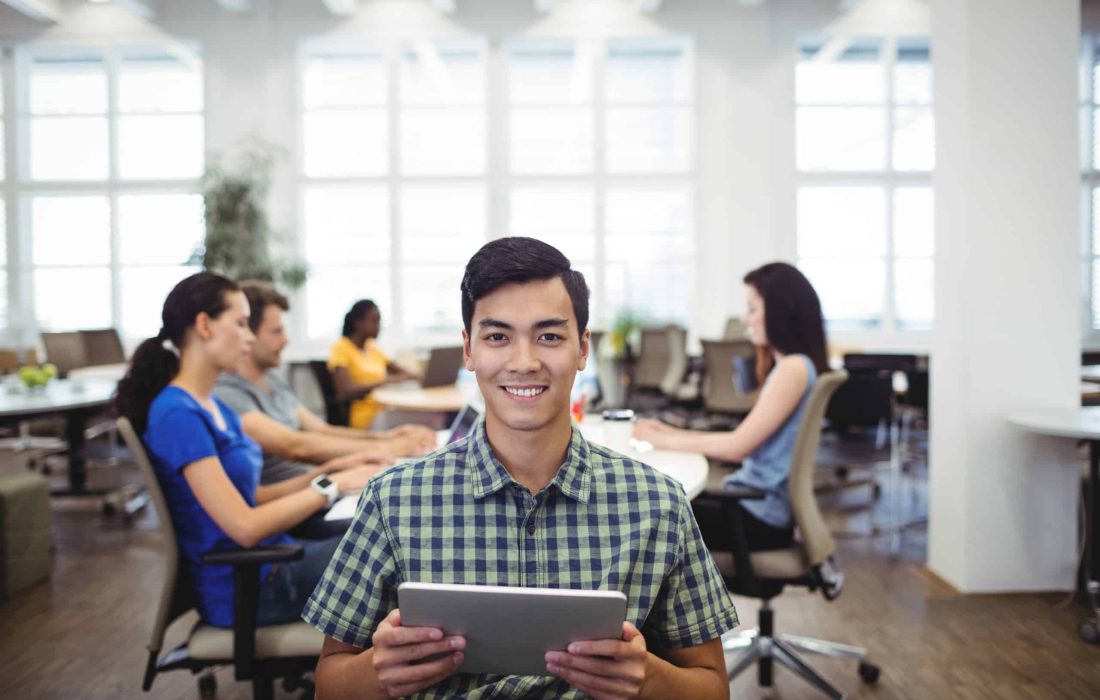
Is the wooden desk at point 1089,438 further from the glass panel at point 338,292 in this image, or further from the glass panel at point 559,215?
the glass panel at point 338,292

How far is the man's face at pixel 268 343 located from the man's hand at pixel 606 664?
2.08m

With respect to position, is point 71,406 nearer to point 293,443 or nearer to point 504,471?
point 293,443

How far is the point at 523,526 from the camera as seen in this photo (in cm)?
125

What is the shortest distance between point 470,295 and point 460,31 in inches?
353

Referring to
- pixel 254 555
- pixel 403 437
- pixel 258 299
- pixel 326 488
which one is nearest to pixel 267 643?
pixel 254 555

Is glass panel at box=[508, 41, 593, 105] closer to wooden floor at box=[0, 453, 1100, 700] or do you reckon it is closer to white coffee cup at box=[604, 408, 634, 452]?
wooden floor at box=[0, 453, 1100, 700]

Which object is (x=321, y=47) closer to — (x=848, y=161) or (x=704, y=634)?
(x=848, y=161)

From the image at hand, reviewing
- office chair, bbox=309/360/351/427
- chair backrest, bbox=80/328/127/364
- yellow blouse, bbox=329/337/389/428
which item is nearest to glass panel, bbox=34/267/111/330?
chair backrest, bbox=80/328/127/364

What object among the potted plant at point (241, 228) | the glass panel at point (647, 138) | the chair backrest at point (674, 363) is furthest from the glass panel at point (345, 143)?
the chair backrest at point (674, 363)

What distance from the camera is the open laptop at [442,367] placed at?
5133 mm

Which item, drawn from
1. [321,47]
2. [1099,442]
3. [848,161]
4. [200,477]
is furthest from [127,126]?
[1099,442]

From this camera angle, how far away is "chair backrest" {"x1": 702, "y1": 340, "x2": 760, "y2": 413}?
5.93 metres

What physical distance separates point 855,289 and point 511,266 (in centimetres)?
944

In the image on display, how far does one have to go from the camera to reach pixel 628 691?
3.55ft
